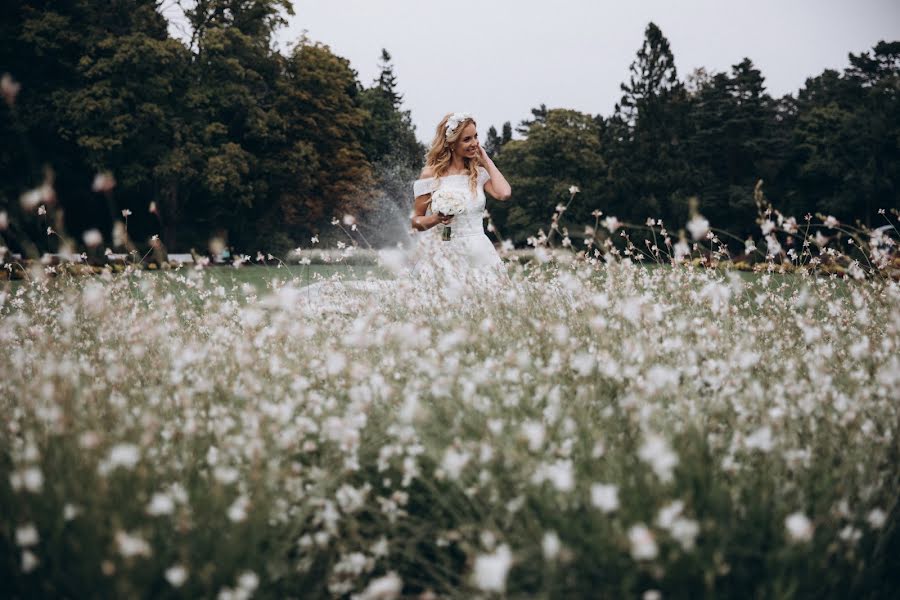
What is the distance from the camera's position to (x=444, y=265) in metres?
4.32

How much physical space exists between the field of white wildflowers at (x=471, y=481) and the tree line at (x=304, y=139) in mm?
13392

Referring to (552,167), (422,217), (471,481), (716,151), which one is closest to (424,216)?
(422,217)

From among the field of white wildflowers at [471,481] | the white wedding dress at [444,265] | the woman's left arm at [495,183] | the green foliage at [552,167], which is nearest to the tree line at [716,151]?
the green foliage at [552,167]

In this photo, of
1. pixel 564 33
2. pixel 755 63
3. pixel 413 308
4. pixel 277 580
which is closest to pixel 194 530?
pixel 277 580

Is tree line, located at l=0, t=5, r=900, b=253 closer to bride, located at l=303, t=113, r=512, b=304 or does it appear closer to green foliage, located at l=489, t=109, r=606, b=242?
green foliage, located at l=489, t=109, r=606, b=242

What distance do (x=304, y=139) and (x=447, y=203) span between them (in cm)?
2743

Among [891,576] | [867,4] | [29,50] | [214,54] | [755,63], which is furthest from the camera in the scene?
[755,63]

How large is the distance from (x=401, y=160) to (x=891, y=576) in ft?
138

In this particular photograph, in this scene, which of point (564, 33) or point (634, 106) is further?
point (634, 106)

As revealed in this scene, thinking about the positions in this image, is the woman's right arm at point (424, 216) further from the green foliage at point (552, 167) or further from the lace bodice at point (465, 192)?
the green foliage at point (552, 167)

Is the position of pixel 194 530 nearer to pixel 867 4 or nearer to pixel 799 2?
pixel 799 2

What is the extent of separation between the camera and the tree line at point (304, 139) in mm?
24203

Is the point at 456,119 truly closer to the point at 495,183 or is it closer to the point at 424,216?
the point at 495,183

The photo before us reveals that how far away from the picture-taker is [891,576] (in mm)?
2105
